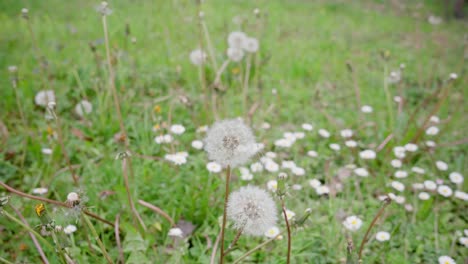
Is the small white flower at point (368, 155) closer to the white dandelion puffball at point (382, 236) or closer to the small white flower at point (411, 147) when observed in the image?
the small white flower at point (411, 147)

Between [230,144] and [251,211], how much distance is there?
24 centimetres

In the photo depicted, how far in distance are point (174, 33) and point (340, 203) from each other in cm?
294

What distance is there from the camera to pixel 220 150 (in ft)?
4.20

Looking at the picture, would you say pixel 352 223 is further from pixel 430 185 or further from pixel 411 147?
pixel 411 147

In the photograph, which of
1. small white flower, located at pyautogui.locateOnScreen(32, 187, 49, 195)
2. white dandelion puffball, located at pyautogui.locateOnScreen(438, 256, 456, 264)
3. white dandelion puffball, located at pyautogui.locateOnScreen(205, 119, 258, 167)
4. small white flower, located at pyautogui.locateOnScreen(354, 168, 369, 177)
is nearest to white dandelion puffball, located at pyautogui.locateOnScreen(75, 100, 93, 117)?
small white flower, located at pyautogui.locateOnScreen(32, 187, 49, 195)

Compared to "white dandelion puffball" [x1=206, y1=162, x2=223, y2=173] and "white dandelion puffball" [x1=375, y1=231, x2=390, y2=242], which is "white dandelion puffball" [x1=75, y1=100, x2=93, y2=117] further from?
"white dandelion puffball" [x1=375, y1=231, x2=390, y2=242]

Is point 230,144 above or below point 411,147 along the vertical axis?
above

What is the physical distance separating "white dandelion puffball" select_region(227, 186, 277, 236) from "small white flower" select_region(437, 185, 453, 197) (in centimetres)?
128

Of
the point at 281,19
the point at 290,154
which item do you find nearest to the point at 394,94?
the point at 290,154

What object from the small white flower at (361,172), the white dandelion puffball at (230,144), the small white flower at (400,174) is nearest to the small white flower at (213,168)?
the white dandelion puffball at (230,144)

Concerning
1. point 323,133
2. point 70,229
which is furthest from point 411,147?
point 70,229

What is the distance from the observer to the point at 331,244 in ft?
5.95

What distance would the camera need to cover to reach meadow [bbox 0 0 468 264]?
159cm

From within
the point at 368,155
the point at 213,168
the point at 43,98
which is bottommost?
the point at 368,155
